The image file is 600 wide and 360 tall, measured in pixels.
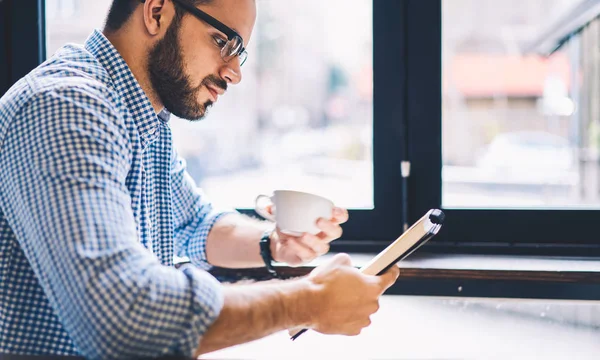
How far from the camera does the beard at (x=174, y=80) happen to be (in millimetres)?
1129

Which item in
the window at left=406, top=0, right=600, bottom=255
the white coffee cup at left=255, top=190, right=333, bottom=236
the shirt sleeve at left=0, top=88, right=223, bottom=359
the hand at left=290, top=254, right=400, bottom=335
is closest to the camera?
the shirt sleeve at left=0, top=88, right=223, bottom=359

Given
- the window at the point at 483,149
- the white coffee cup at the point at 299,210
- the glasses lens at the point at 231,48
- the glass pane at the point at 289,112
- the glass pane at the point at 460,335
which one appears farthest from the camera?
the glass pane at the point at 289,112

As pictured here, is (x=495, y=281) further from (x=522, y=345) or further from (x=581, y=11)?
(x=581, y=11)

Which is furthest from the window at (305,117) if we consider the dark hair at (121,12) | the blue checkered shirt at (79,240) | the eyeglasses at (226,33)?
the blue checkered shirt at (79,240)

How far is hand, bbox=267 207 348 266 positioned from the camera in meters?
1.15

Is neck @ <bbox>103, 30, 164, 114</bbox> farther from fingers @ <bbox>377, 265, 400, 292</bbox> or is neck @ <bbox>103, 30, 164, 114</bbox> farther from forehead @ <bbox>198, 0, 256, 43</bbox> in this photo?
fingers @ <bbox>377, 265, 400, 292</bbox>

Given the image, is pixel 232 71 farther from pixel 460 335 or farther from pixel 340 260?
pixel 460 335

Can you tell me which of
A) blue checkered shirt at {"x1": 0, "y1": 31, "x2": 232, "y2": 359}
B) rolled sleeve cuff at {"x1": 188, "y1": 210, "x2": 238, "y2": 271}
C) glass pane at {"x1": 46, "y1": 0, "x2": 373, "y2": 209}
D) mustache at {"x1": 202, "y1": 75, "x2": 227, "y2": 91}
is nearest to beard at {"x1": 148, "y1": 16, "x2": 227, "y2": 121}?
mustache at {"x1": 202, "y1": 75, "x2": 227, "y2": 91}

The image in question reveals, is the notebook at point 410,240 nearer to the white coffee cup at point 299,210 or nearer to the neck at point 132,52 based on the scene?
the white coffee cup at point 299,210

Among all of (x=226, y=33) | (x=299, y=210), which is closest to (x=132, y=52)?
(x=226, y=33)

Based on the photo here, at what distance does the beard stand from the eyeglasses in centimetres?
3

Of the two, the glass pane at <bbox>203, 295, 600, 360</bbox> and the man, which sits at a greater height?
the man

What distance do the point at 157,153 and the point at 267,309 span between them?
0.55 meters

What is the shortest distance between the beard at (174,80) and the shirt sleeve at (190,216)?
0.20 m
